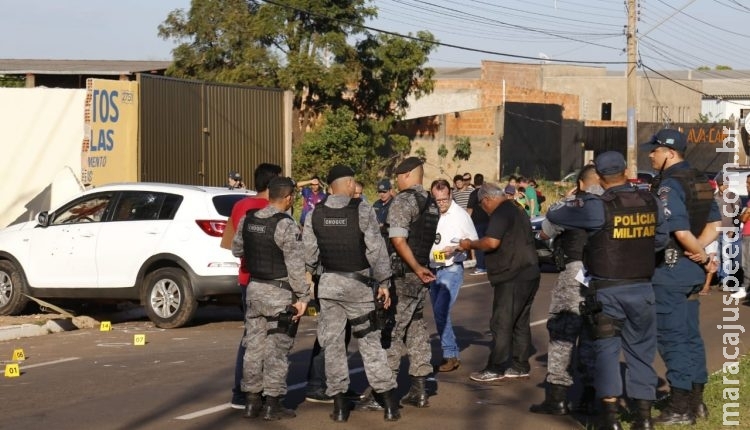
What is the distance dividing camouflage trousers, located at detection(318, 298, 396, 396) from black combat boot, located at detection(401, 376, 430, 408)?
562 mm

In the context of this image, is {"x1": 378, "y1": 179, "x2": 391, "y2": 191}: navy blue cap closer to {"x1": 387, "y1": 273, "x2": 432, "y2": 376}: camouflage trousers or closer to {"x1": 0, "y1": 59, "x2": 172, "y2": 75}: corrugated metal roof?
{"x1": 387, "y1": 273, "x2": 432, "y2": 376}: camouflage trousers

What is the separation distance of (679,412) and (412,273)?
2410mm

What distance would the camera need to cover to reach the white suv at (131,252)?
1488 centimetres

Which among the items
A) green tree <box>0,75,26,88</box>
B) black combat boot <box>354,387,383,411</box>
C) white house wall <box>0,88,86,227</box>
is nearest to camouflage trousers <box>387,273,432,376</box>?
black combat boot <box>354,387,383,411</box>

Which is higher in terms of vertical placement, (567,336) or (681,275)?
(681,275)

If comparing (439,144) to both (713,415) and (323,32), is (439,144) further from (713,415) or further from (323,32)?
(713,415)

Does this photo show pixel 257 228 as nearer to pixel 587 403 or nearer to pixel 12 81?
pixel 587 403

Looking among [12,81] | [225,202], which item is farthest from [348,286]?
[12,81]

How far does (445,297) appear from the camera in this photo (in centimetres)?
1128

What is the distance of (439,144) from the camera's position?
150 feet

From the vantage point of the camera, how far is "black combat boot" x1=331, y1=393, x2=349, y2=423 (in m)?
8.98

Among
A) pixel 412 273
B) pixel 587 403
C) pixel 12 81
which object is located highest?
pixel 12 81

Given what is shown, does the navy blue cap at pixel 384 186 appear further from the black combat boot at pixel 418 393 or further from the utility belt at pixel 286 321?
the utility belt at pixel 286 321

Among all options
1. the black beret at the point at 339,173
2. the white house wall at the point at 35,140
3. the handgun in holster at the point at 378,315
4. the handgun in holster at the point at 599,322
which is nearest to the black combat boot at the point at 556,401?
the handgun in holster at the point at 599,322
